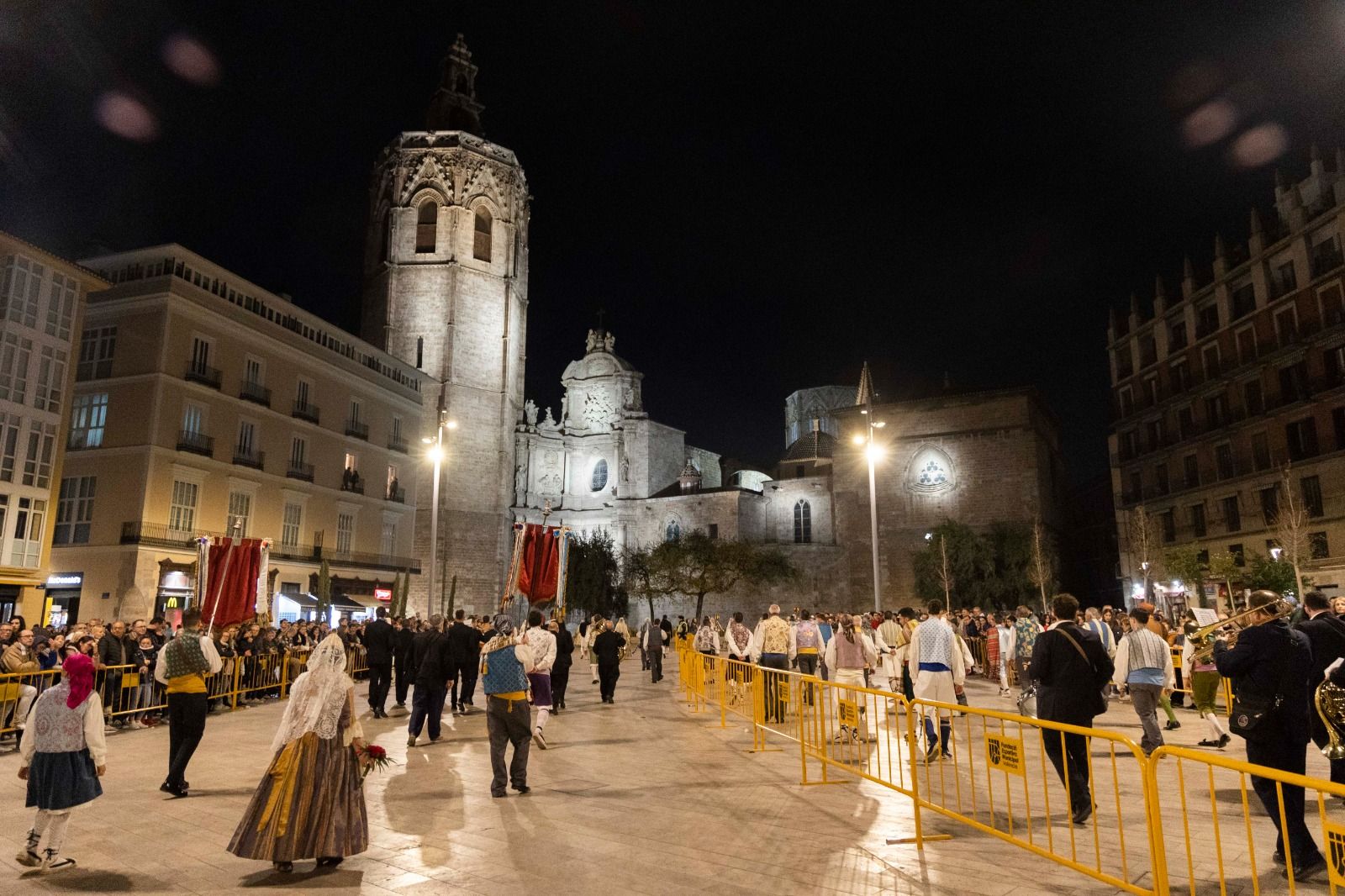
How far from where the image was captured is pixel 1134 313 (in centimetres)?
4491

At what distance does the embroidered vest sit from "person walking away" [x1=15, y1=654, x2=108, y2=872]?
313cm

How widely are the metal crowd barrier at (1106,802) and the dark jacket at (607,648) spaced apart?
6.09 metres

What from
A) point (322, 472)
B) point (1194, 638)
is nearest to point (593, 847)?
point (1194, 638)

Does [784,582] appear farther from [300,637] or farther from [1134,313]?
[300,637]

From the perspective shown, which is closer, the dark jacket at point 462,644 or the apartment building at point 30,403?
the dark jacket at point 462,644

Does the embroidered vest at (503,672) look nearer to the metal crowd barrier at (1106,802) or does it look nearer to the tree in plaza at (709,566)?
the metal crowd barrier at (1106,802)

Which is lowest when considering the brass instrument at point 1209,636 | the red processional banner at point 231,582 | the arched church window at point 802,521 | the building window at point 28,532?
the brass instrument at point 1209,636

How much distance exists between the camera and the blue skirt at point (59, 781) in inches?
224

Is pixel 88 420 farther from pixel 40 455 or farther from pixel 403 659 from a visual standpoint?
pixel 403 659

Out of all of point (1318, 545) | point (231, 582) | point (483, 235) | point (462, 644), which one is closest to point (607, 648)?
point (462, 644)

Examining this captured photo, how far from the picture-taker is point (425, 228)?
2138 inches

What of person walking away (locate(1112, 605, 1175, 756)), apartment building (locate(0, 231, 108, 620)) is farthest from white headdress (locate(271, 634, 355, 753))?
apartment building (locate(0, 231, 108, 620))

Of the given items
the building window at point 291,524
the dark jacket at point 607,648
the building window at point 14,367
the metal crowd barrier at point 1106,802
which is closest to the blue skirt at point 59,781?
the metal crowd barrier at point 1106,802

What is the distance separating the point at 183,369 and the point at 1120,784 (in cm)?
3101
